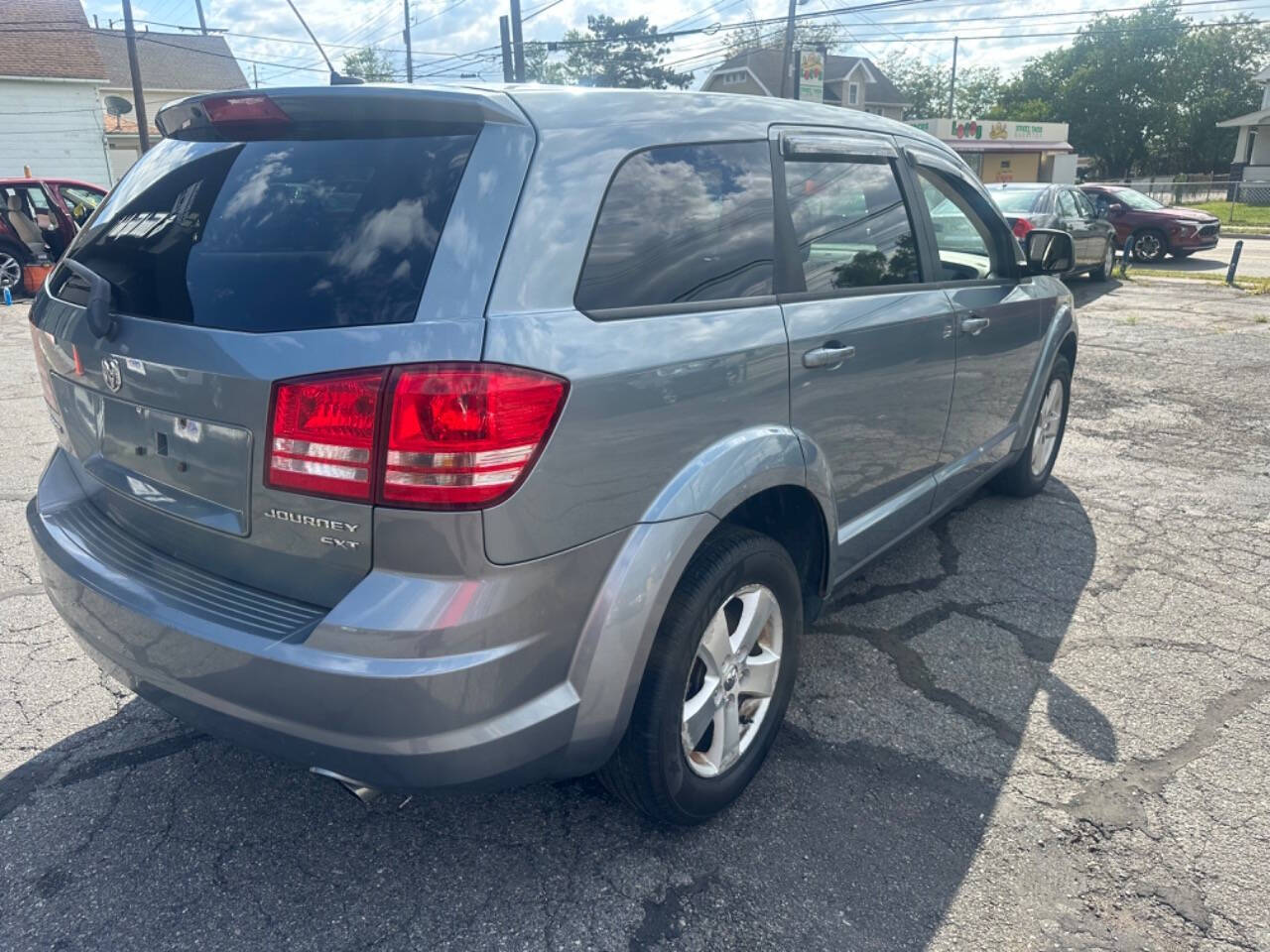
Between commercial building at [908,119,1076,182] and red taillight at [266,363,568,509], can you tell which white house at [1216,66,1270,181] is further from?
red taillight at [266,363,568,509]

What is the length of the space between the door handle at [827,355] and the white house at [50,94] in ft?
111

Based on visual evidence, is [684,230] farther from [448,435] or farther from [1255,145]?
[1255,145]

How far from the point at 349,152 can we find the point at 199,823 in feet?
5.86

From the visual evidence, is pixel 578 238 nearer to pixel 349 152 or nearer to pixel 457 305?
pixel 457 305

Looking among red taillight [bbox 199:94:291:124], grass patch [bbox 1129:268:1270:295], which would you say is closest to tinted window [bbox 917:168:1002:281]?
red taillight [bbox 199:94:291:124]

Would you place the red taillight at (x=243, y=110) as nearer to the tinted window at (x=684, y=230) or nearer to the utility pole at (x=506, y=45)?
the tinted window at (x=684, y=230)

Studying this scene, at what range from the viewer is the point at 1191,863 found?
97.0 inches

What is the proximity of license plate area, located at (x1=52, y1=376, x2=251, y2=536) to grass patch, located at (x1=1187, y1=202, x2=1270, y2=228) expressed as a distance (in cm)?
3307

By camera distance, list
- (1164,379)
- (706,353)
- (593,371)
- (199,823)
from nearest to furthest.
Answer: (593,371) → (706,353) → (199,823) → (1164,379)

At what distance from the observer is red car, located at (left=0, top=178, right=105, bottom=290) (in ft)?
46.6

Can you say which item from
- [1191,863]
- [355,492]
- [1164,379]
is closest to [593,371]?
[355,492]

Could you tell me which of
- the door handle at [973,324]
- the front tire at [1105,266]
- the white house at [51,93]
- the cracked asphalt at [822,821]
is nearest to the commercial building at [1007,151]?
the front tire at [1105,266]

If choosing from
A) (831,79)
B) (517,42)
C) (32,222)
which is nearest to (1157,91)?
(831,79)

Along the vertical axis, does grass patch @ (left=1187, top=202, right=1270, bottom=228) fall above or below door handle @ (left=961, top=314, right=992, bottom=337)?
below
